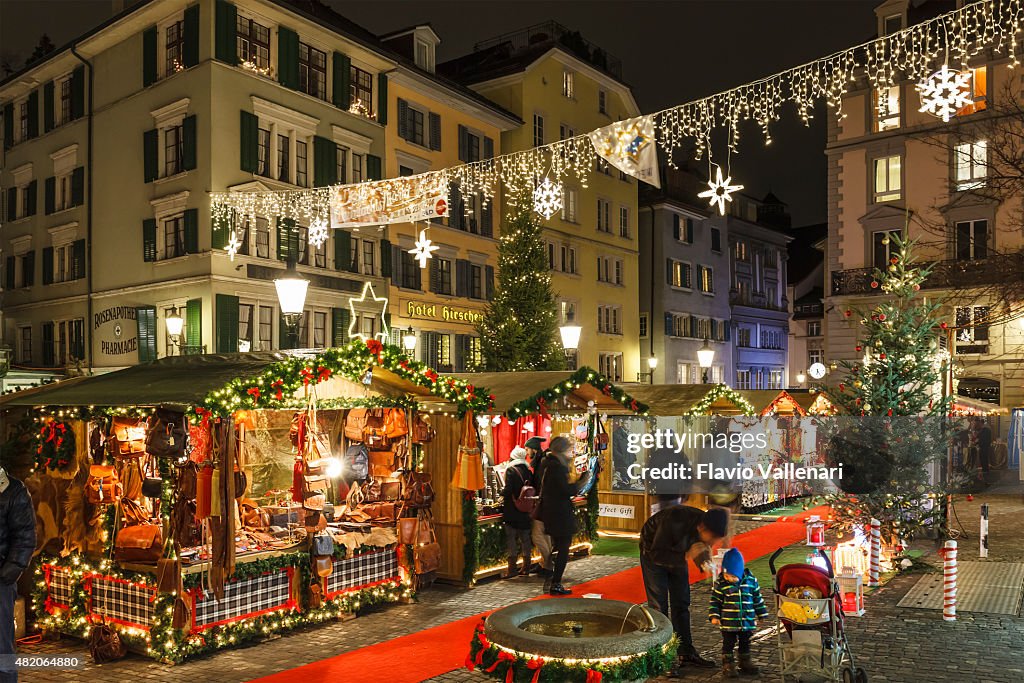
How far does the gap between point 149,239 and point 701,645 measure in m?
21.2

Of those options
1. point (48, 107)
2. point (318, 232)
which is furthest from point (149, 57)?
point (318, 232)

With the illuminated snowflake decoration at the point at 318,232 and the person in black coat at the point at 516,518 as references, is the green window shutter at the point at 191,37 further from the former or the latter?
the person in black coat at the point at 516,518

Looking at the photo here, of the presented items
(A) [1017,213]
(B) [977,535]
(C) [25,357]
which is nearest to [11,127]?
(C) [25,357]

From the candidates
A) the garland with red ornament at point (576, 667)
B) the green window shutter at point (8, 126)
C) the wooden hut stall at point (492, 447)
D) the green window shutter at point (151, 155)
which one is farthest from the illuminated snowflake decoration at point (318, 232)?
the garland with red ornament at point (576, 667)

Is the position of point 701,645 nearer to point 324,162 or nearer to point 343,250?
point 343,250

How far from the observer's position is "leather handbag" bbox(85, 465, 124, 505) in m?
10.5

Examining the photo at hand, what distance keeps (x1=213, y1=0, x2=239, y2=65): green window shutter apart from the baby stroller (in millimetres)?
21531

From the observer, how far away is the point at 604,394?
15742mm

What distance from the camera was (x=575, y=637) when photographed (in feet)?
21.6

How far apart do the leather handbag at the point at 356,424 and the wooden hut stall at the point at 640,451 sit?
6.71 m

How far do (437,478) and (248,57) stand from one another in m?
16.8

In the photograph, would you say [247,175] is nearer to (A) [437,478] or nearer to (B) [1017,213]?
(A) [437,478]

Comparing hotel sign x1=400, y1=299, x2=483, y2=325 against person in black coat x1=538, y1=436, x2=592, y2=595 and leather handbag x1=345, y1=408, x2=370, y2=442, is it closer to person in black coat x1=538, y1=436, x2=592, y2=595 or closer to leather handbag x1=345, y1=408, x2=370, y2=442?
leather handbag x1=345, y1=408, x2=370, y2=442

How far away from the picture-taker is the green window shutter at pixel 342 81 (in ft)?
92.7
